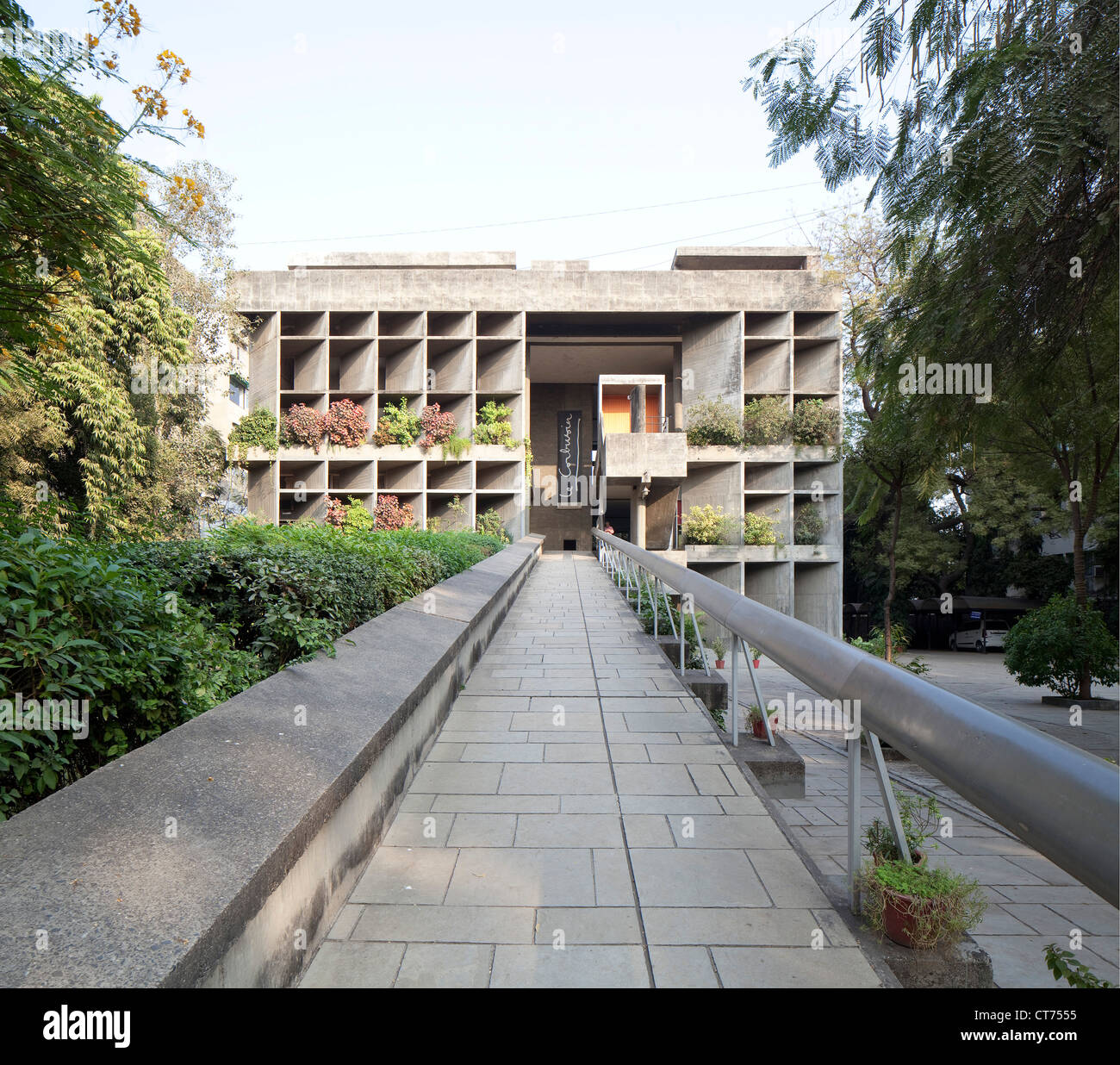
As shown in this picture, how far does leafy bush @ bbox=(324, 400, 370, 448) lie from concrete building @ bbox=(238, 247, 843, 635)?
0.36 metres

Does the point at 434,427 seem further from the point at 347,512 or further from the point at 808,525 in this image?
the point at 808,525

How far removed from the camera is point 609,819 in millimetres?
3254

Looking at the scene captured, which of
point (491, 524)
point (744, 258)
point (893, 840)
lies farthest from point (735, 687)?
point (744, 258)

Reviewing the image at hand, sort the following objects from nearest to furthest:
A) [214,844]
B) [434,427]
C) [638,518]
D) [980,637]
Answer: [214,844], [638,518], [434,427], [980,637]

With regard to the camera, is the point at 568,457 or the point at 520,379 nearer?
the point at 520,379

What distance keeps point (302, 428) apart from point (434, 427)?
4.40 meters

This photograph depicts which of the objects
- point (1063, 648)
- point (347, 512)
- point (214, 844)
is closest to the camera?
point (214, 844)

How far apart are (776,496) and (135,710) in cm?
2474

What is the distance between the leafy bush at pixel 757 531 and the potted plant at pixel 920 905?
899 inches

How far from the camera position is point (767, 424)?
81.0ft

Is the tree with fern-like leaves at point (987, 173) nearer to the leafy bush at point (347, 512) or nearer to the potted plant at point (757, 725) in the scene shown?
the potted plant at point (757, 725)

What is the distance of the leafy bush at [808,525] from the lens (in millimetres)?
25391
